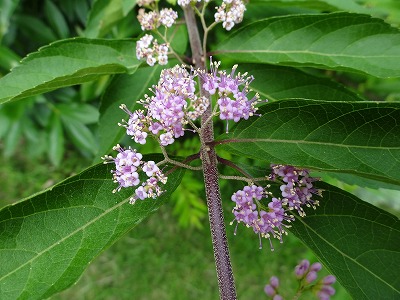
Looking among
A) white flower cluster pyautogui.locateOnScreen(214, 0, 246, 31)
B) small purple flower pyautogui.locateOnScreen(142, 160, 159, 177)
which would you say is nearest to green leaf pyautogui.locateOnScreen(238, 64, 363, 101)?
white flower cluster pyautogui.locateOnScreen(214, 0, 246, 31)

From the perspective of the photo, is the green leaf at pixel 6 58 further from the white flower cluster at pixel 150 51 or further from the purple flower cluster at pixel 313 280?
the purple flower cluster at pixel 313 280

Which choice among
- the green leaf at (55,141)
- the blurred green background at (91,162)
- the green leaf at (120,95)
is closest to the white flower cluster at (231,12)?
the green leaf at (120,95)

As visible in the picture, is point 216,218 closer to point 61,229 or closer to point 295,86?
point 61,229

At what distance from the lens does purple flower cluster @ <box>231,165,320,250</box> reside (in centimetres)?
121

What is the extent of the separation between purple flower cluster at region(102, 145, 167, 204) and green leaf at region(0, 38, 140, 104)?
Result: 24 centimetres

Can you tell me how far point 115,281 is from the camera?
3686 mm

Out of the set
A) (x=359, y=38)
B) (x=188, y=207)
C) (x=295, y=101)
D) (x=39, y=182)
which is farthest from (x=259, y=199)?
(x=39, y=182)

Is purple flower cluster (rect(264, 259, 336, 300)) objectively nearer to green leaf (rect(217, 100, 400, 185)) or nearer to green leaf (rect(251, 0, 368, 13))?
green leaf (rect(217, 100, 400, 185))

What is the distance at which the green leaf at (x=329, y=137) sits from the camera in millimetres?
1043

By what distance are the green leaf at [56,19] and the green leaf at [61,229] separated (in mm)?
1573

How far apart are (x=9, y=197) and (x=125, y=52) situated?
3005mm

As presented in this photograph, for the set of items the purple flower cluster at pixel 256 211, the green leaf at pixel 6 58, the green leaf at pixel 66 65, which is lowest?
the purple flower cluster at pixel 256 211

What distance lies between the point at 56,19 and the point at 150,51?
52.1 inches

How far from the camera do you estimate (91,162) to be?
3.08 m
